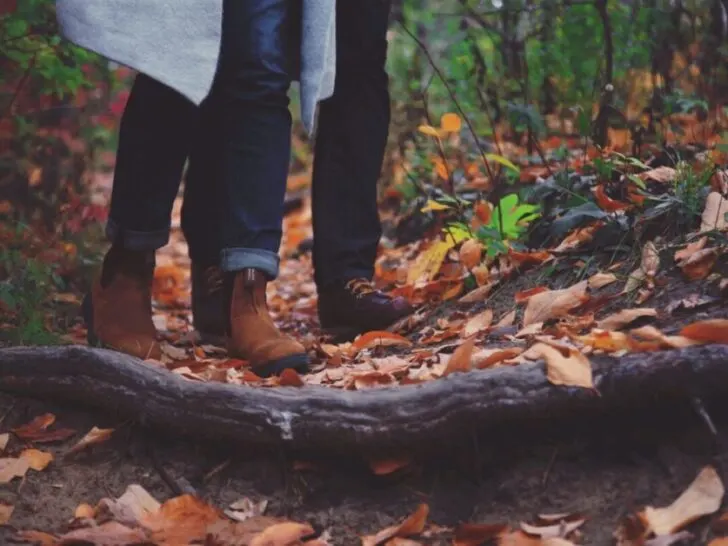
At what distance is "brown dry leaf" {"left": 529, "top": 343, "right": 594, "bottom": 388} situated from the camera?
172 cm

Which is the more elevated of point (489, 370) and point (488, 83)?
point (488, 83)

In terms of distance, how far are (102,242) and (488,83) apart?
1619mm

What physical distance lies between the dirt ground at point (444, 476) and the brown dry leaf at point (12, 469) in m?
0.02

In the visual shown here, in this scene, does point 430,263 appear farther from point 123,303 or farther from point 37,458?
point 37,458

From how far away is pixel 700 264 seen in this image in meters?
2.25

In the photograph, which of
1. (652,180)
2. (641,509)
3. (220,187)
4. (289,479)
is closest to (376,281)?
(652,180)

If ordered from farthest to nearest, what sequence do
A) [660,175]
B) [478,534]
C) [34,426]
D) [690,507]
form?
[660,175]
[34,426]
[478,534]
[690,507]

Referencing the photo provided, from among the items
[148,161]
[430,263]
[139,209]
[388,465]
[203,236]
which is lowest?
[388,465]

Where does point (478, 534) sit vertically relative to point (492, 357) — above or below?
below

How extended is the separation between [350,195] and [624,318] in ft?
3.53

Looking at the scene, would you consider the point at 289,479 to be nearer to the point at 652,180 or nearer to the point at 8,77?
the point at 652,180

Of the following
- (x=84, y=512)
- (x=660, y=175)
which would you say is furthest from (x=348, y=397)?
(x=660, y=175)

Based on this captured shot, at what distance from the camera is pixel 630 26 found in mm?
3883

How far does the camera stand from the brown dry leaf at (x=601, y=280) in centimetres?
245
